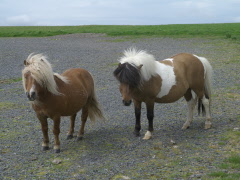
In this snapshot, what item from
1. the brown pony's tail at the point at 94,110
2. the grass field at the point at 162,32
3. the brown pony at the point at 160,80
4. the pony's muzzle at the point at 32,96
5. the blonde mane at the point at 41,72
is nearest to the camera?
the pony's muzzle at the point at 32,96

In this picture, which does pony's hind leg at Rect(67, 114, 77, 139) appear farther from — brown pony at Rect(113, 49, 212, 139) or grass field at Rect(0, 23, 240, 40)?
grass field at Rect(0, 23, 240, 40)

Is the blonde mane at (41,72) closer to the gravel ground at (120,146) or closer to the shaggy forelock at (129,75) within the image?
the shaggy forelock at (129,75)

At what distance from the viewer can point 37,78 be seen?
5.42m

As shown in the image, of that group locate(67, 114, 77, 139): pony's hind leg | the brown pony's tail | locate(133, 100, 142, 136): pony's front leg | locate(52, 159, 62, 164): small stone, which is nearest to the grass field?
the brown pony's tail

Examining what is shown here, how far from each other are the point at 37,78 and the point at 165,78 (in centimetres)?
248

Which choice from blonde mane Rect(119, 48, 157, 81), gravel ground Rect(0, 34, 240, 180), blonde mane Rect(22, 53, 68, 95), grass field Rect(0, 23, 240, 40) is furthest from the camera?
grass field Rect(0, 23, 240, 40)

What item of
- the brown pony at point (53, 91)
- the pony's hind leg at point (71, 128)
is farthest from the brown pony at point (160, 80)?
the pony's hind leg at point (71, 128)

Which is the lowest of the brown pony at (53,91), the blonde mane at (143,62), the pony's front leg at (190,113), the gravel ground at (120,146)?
the gravel ground at (120,146)

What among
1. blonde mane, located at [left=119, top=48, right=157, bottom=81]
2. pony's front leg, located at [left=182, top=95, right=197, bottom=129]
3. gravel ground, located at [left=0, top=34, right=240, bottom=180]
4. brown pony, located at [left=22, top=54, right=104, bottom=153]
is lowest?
gravel ground, located at [left=0, top=34, right=240, bottom=180]

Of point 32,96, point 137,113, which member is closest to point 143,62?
point 137,113

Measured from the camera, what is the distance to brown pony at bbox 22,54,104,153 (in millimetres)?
5453

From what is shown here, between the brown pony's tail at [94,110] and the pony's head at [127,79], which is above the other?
the pony's head at [127,79]

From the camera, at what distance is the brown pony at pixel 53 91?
5.45 metres

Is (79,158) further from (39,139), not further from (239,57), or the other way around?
(239,57)
